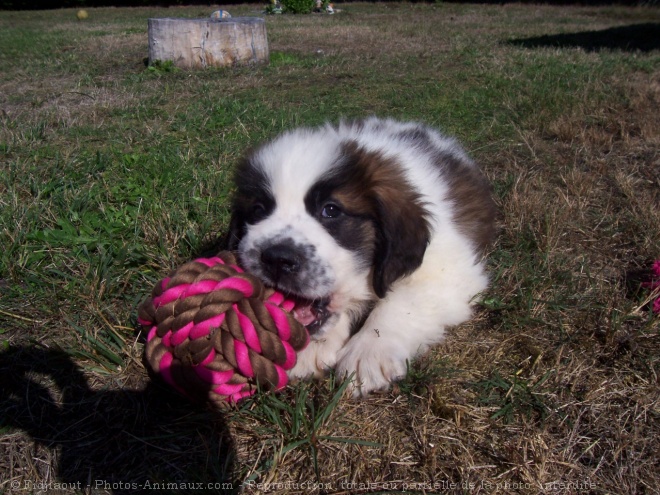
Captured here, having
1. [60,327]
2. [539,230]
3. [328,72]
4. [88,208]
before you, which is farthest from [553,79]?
[60,327]

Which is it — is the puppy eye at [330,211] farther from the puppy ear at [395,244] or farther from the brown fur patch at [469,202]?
the brown fur patch at [469,202]

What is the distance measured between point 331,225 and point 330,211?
0.06 m

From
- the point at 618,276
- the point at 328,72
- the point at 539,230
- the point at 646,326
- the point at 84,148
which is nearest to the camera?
the point at 646,326

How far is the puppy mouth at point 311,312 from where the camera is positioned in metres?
2.17

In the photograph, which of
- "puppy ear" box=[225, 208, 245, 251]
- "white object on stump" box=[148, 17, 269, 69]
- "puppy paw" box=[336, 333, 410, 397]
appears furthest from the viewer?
"white object on stump" box=[148, 17, 269, 69]

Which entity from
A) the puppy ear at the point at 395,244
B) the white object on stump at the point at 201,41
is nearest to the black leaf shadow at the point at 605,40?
the white object on stump at the point at 201,41

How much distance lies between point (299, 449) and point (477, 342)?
92 centimetres

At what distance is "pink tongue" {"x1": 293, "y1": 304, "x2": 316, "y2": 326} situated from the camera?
7.13 feet

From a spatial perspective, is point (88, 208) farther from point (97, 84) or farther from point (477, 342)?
point (97, 84)

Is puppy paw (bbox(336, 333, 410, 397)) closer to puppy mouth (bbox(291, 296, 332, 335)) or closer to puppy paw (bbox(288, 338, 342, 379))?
puppy paw (bbox(288, 338, 342, 379))

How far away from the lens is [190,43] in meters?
7.54

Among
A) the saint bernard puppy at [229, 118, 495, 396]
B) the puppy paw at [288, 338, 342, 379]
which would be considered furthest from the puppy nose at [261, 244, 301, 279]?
the puppy paw at [288, 338, 342, 379]

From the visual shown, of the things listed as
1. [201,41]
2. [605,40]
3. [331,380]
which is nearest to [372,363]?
[331,380]

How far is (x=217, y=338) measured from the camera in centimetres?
181
